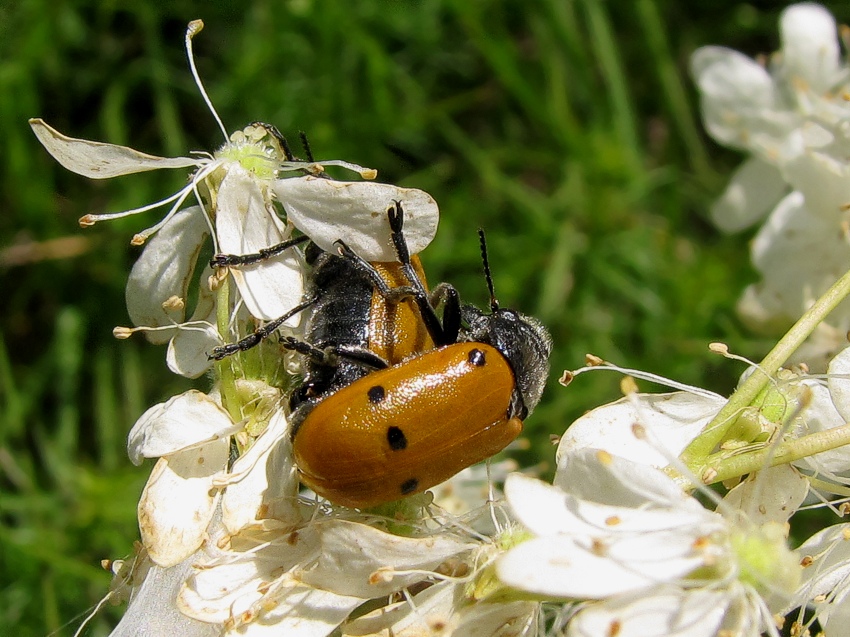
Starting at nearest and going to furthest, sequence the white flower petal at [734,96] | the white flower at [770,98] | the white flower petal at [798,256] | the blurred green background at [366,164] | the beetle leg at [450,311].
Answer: the beetle leg at [450,311] < the white flower petal at [798,256] < the white flower at [770,98] < the white flower petal at [734,96] < the blurred green background at [366,164]

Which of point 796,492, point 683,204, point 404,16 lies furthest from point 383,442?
point 683,204

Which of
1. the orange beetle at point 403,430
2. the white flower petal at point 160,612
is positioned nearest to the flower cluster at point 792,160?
the orange beetle at point 403,430

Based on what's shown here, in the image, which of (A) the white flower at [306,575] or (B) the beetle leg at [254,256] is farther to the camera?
(B) the beetle leg at [254,256]

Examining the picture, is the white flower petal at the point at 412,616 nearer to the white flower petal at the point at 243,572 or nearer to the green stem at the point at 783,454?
the white flower petal at the point at 243,572

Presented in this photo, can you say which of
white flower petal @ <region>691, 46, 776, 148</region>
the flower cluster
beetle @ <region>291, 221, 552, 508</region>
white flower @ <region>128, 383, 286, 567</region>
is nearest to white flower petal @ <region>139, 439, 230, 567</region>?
white flower @ <region>128, 383, 286, 567</region>

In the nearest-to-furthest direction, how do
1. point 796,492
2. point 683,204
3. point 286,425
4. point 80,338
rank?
point 796,492
point 286,425
point 80,338
point 683,204

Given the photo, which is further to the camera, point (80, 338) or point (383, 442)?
point (80, 338)

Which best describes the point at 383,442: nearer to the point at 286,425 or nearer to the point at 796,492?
the point at 286,425
